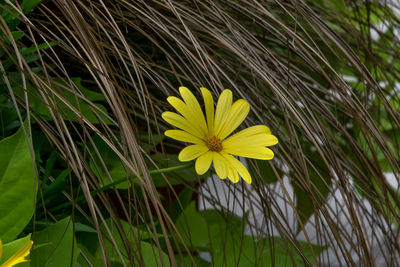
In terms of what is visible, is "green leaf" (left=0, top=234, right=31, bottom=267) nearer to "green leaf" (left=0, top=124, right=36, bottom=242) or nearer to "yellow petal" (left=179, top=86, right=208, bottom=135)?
"green leaf" (left=0, top=124, right=36, bottom=242)

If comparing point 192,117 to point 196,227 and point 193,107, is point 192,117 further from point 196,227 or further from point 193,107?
point 196,227

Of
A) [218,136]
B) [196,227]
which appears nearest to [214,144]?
[218,136]

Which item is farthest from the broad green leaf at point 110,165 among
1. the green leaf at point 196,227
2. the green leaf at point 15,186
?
the green leaf at point 196,227

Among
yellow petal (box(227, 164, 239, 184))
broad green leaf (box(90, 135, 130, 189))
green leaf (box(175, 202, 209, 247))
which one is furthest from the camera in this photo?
green leaf (box(175, 202, 209, 247))

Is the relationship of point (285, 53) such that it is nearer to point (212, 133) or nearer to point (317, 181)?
point (317, 181)

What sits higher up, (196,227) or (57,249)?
(196,227)

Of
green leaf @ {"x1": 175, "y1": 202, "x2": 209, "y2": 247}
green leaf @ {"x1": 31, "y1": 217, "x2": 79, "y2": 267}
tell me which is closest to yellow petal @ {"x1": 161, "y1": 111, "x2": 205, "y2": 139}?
green leaf @ {"x1": 31, "y1": 217, "x2": 79, "y2": 267}

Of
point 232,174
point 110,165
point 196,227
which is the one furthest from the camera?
point 196,227
